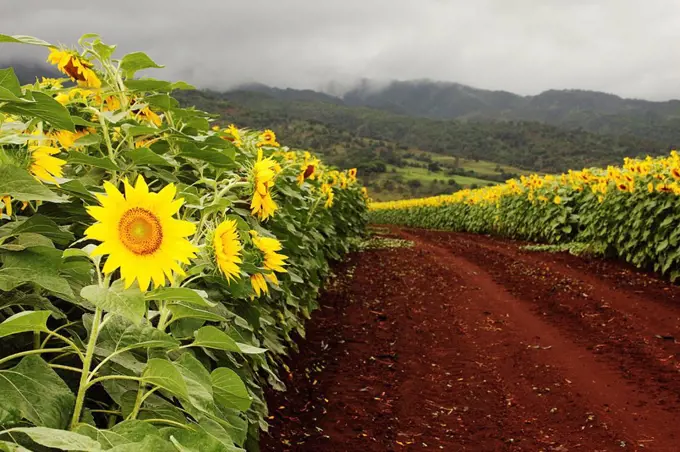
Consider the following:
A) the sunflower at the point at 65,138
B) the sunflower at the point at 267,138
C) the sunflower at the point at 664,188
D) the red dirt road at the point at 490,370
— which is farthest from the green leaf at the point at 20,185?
the sunflower at the point at 664,188

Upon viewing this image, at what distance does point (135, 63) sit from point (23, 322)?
160 centimetres

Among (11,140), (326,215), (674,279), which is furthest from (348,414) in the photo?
(674,279)

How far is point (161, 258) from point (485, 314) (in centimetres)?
667

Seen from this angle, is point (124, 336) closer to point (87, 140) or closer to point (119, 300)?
point (119, 300)

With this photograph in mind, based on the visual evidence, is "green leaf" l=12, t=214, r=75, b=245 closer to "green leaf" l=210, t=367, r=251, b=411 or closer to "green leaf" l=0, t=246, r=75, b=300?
"green leaf" l=0, t=246, r=75, b=300

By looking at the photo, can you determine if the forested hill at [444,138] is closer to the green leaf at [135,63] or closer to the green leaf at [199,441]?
the green leaf at [135,63]

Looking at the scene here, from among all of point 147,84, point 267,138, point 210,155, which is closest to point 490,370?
point 267,138

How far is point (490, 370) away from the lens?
17.5ft

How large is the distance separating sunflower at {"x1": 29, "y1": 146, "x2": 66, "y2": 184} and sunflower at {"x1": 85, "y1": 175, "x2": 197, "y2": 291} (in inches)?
17.0

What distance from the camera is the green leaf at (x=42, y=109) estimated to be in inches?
54.3

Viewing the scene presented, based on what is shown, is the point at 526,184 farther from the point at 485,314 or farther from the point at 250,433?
the point at 250,433

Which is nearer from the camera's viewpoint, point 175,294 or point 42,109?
point 175,294

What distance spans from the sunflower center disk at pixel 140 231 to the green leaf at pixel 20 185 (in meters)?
0.22

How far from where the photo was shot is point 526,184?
1738 centimetres
